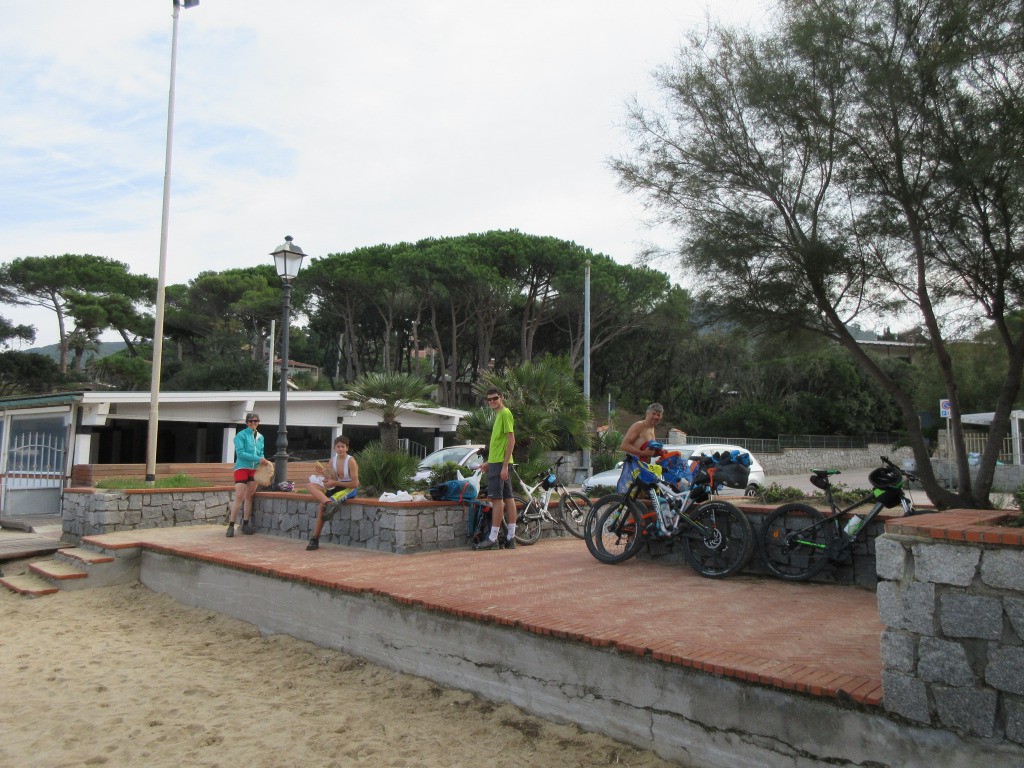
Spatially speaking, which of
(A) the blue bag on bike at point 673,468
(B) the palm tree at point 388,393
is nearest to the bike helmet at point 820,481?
(A) the blue bag on bike at point 673,468

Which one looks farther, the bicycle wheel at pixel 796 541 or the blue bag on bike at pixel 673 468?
the blue bag on bike at pixel 673 468

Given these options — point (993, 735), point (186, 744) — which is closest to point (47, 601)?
point (186, 744)

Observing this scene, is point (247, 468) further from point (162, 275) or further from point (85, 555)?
point (162, 275)

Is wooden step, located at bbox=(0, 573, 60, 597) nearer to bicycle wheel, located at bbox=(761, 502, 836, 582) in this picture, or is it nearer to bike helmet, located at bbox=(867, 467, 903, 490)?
bicycle wheel, located at bbox=(761, 502, 836, 582)

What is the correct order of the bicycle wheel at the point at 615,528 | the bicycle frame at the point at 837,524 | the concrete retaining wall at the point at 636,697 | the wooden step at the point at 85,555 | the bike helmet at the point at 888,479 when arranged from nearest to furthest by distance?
the concrete retaining wall at the point at 636,697
the bike helmet at the point at 888,479
the bicycle frame at the point at 837,524
the bicycle wheel at the point at 615,528
the wooden step at the point at 85,555

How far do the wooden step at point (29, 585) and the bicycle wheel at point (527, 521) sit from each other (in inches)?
205

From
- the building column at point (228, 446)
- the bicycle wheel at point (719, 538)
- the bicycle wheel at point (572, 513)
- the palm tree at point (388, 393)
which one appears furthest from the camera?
the building column at point (228, 446)

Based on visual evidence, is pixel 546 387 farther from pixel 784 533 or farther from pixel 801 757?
pixel 801 757

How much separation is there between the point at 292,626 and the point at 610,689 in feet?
11.1

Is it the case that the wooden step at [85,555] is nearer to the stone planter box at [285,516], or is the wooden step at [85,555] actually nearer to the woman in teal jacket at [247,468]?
the stone planter box at [285,516]

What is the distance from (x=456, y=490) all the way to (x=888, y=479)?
14.7 feet

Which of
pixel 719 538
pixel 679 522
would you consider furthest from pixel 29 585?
pixel 719 538

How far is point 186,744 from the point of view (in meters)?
4.53

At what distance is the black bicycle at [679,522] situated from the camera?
6438 mm
